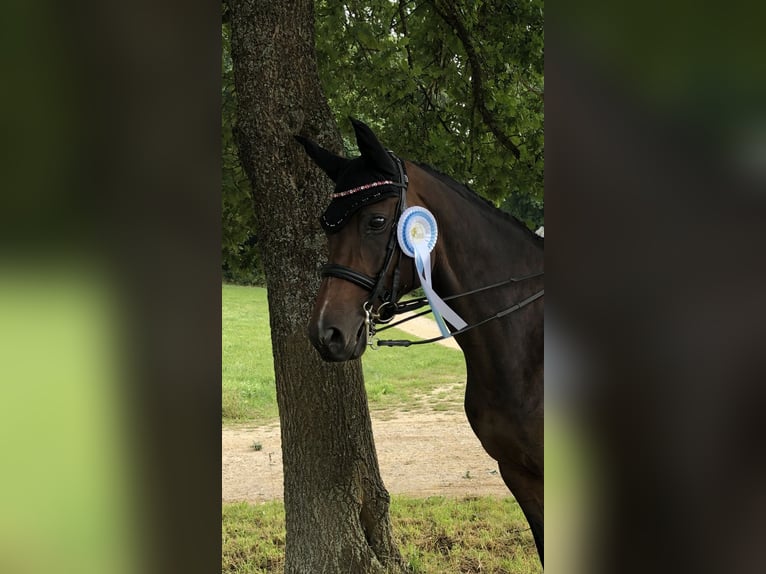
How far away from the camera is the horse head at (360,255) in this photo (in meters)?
2.85

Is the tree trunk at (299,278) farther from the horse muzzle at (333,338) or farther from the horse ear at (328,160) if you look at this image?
the horse muzzle at (333,338)

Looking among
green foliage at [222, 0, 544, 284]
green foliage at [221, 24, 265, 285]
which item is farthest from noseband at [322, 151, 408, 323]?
green foliage at [222, 0, 544, 284]

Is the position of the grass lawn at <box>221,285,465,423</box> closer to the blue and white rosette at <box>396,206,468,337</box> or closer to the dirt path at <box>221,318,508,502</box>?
the dirt path at <box>221,318,508,502</box>

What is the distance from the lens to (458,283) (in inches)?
121

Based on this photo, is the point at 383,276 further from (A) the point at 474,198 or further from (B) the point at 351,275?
(A) the point at 474,198

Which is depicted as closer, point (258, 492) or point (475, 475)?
point (258, 492)

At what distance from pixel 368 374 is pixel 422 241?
10.7 meters

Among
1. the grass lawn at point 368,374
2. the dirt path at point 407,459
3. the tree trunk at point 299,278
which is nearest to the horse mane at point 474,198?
the tree trunk at point 299,278
